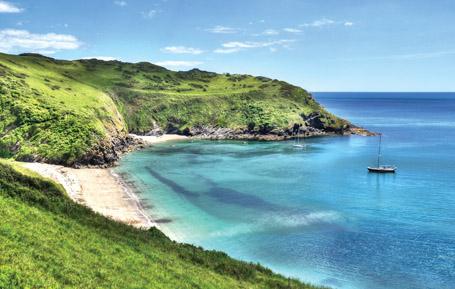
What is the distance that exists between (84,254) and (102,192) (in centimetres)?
5384

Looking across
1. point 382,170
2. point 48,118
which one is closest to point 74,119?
point 48,118

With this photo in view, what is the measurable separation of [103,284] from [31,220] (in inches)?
498

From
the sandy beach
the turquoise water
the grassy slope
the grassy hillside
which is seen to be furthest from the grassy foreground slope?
the grassy hillside

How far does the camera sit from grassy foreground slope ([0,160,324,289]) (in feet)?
84.3

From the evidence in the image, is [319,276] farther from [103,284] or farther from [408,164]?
[408,164]

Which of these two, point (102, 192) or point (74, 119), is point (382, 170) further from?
point (74, 119)

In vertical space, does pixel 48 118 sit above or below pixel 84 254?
above

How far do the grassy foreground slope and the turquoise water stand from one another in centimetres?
1443

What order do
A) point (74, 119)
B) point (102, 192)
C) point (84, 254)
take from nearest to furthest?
point (84, 254)
point (102, 192)
point (74, 119)

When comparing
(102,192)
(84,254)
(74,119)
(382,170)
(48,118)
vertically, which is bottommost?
(102,192)

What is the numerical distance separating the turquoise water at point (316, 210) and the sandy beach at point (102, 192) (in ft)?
12.7

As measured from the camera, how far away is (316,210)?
75500 millimetres

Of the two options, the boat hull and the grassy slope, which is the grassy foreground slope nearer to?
the grassy slope

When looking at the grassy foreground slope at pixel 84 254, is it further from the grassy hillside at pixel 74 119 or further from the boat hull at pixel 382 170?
the boat hull at pixel 382 170
